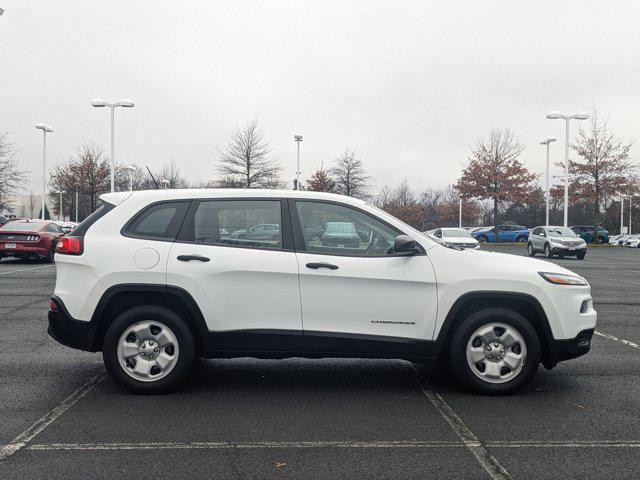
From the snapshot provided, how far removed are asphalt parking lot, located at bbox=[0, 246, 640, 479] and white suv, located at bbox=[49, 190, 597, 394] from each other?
384mm

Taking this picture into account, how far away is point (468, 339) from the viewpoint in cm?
496

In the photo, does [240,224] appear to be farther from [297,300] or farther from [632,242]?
[632,242]

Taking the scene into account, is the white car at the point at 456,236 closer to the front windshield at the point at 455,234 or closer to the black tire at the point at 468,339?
the front windshield at the point at 455,234

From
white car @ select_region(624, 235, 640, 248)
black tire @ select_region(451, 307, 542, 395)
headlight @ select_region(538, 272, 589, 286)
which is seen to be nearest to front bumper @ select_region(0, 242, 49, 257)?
black tire @ select_region(451, 307, 542, 395)

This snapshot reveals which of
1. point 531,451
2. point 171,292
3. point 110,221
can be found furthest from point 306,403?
point 110,221

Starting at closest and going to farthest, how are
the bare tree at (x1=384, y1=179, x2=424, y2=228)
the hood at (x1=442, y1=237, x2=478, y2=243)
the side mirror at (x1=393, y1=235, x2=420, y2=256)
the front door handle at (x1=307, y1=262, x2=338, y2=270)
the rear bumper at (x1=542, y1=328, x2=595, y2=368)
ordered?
the side mirror at (x1=393, y1=235, x2=420, y2=256)
the front door handle at (x1=307, y1=262, x2=338, y2=270)
the rear bumper at (x1=542, y1=328, x2=595, y2=368)
the hood at (x1=442, y1=237, x2=478, y2=243)
the bare tree at (x1=384, y1=179, x2=424, y2=228)

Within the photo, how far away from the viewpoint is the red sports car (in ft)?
63.4

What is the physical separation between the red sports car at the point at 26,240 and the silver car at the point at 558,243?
2117 cm

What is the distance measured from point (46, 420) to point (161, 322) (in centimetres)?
111

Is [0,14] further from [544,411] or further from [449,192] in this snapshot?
[449,192]

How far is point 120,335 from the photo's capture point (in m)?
4.93

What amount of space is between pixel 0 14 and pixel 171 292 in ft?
60.6

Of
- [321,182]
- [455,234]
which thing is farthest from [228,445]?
[321,182]

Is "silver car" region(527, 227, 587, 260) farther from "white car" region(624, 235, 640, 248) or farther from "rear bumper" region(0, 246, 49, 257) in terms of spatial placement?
"white car" region(624, 235, 640, 248)
